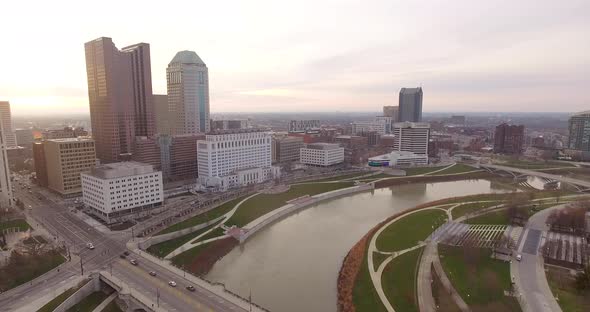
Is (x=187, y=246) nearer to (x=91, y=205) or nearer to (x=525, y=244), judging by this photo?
(x=91, y=205)

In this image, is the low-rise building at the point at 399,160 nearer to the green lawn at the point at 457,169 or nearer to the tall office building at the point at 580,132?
the green lawn at the point at 457,169

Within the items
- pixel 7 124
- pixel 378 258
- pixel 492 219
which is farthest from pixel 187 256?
pixel 7 124

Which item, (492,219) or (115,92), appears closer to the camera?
(492,219)

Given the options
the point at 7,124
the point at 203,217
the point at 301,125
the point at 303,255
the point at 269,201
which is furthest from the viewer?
the point at 301,125

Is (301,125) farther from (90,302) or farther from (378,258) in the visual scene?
(90,302)

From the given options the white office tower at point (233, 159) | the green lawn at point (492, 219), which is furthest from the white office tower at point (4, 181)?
the green lawn at point (492, 219)

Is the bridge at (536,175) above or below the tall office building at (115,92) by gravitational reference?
below

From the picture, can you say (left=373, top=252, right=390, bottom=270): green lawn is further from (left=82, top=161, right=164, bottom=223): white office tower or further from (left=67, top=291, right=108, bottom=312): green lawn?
(left=82, top=161, right=164, bottom=223): white office tower

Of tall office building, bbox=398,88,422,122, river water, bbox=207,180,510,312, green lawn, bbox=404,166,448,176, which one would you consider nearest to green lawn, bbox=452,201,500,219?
river water, bbox=207,180,510,312
